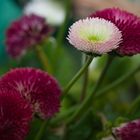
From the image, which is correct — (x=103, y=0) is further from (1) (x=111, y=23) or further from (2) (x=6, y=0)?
(1) (x=111, y=23)

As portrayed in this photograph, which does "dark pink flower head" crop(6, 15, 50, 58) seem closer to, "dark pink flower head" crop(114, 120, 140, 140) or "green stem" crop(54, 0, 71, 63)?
"green stem" crop(54, 0, 71, 63)

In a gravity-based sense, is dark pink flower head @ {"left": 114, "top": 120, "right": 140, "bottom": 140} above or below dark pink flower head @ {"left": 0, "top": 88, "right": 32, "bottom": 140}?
below

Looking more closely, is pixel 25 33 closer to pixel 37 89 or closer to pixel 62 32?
pixel 62 32

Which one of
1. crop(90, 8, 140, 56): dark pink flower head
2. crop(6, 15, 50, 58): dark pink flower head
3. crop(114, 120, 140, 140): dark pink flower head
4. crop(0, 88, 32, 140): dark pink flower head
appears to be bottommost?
crop(114, 120, 140, 140): dark pink flower head

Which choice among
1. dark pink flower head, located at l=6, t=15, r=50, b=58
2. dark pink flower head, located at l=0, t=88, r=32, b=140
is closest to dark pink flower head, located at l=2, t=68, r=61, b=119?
dark pink flower head, located at l=0, t=88, r=32, b=140

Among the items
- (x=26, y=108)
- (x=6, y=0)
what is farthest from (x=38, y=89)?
(x=6, y=0)

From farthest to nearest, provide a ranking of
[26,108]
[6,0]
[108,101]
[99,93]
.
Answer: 1. [6,0]
2. [108,101]
3. [99,93]
4. [26,108]

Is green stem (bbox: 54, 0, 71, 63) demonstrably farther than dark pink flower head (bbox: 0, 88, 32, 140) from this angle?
Yes
